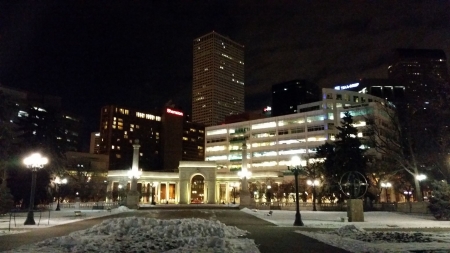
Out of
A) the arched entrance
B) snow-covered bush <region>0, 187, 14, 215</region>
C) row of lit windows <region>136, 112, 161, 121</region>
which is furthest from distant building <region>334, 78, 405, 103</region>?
snow-covered bush <region>0, 187, 14, 215</region>

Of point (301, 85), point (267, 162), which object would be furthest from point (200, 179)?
point (301, 85)

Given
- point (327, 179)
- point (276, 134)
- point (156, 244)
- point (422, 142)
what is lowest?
point (156, 244)

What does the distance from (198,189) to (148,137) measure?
8115 centimetres

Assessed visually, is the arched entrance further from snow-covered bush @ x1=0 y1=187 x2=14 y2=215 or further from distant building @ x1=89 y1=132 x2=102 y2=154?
distant building @ x1=89 y1=132 x2=102 y2=154

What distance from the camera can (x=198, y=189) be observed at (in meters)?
96.6

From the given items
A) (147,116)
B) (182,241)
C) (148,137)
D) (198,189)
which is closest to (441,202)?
(182,241)

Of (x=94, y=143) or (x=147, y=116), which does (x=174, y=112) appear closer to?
(x=147, y=116)

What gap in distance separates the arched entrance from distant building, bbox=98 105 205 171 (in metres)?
57.8

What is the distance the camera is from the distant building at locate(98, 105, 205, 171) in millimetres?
158750

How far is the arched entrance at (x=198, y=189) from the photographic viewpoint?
93.9 meters

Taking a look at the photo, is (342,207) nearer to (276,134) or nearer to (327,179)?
(327,179)

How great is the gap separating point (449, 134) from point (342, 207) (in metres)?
17.0

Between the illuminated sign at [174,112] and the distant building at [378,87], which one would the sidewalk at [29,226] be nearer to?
the distant building at [378,87]

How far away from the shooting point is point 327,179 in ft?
174
